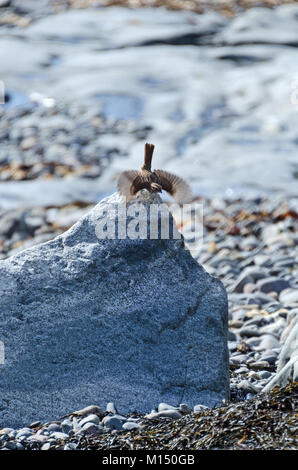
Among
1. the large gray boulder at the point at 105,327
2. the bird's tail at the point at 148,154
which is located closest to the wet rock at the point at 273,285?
the large gray boulder at the point at 105,327

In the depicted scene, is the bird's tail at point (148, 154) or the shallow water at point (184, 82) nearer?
the bird's tail at point (148, 154)

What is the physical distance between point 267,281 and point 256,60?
27.5 ft

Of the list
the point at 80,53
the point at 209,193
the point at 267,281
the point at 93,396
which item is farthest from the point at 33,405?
the point at 80,53

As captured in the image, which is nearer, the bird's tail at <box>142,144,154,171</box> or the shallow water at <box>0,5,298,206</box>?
the bird's tail at <box>142,144,154,171</box>

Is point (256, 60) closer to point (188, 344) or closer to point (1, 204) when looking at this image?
point (1, 204)

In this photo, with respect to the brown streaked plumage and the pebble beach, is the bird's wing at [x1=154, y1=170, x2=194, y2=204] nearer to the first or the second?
the brown streaked plumage

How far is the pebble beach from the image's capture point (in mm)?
3102

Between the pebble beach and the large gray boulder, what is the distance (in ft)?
0.31

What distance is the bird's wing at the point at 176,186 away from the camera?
3553 millimetres

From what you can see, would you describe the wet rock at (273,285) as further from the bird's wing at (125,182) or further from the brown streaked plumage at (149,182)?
the bird's wing at (125,182)

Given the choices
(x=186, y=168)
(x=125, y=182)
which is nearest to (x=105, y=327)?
(x=125, y=182)

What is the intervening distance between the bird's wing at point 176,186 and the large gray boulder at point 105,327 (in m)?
0.22

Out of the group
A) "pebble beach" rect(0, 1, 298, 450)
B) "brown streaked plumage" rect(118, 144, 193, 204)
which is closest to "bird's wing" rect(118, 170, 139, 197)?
"brown streaked plumage" rect(118, 144, 193, 204)

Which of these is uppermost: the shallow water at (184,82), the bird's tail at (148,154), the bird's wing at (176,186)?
the shallow water at (184,82)
